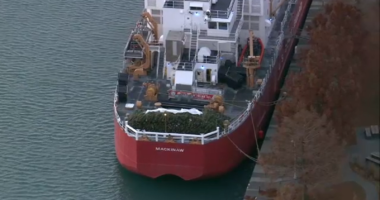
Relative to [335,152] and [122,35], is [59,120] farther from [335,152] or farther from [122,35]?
[335,152]

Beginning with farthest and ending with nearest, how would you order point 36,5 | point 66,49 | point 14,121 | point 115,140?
point 36,5
point 66,49
point 14,121
point 115,140

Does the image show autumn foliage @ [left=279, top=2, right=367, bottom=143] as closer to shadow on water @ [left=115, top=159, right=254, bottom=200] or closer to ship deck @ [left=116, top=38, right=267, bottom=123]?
ship deck @ [left=116, top=38, right=267, bottom=123]

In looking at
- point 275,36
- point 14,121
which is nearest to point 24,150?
point 14,121

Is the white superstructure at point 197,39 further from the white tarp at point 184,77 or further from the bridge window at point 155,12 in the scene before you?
the bridge window at point 155,12

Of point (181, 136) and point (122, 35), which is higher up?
point (122, 35)

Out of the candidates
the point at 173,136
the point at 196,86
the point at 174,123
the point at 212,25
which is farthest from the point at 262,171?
the point at 212,25

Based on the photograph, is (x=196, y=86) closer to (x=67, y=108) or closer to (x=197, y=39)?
(x=197, y=39)

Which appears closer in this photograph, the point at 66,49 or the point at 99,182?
the point at 99,182
